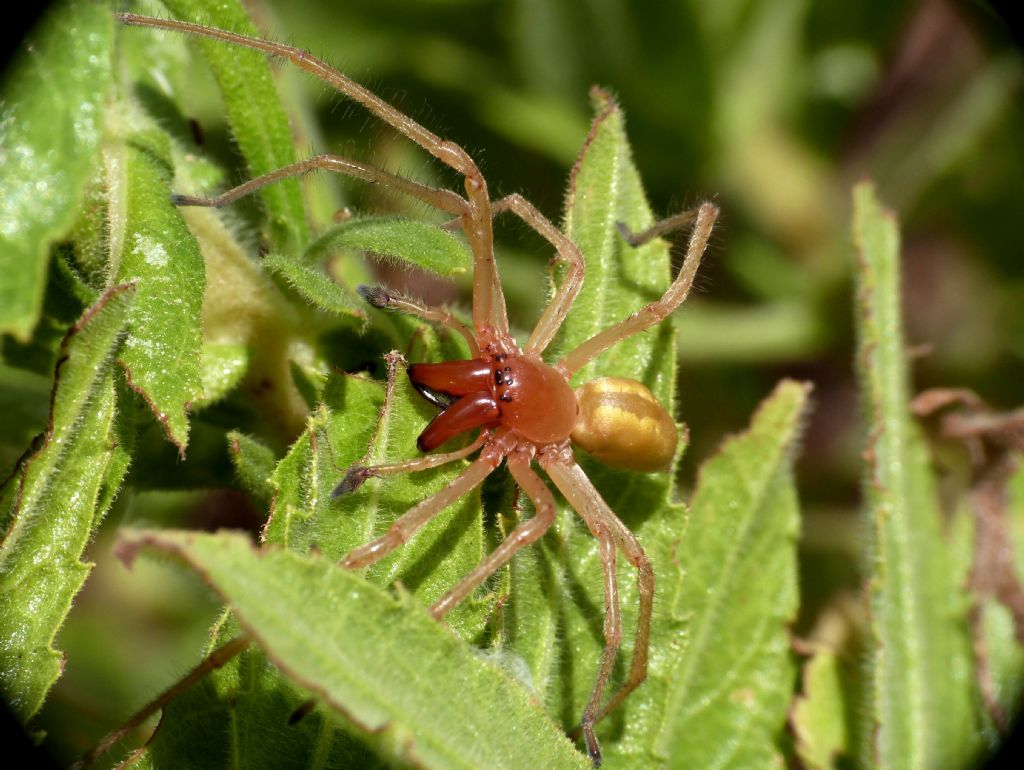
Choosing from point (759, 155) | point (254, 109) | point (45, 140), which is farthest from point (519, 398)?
point (759, 155)

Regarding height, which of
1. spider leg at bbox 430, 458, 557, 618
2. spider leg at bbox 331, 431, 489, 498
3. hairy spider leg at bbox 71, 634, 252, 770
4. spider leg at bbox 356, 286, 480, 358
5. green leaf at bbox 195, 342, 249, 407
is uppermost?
spider leg at bbox 356, 286, 480, 358

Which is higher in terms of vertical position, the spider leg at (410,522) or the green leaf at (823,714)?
the spider leg at (410,522)

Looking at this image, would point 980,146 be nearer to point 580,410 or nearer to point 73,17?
point 580,410

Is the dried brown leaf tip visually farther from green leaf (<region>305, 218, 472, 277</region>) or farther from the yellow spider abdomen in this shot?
green leaf (<region>305, 218, 472, 277</region>)

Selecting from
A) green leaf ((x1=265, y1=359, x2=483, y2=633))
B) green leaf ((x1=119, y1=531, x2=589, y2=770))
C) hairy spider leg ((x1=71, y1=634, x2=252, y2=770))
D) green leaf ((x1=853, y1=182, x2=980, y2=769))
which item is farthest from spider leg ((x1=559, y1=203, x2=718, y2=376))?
hairy spider leg ((x1=71, y1=634, x2=252, y2=770))

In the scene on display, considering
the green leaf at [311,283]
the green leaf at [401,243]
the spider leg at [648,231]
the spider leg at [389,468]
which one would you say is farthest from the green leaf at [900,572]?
the green leaf at [311,283]

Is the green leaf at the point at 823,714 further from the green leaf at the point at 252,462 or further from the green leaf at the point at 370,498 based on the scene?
the green leaf at the point at 252,462
